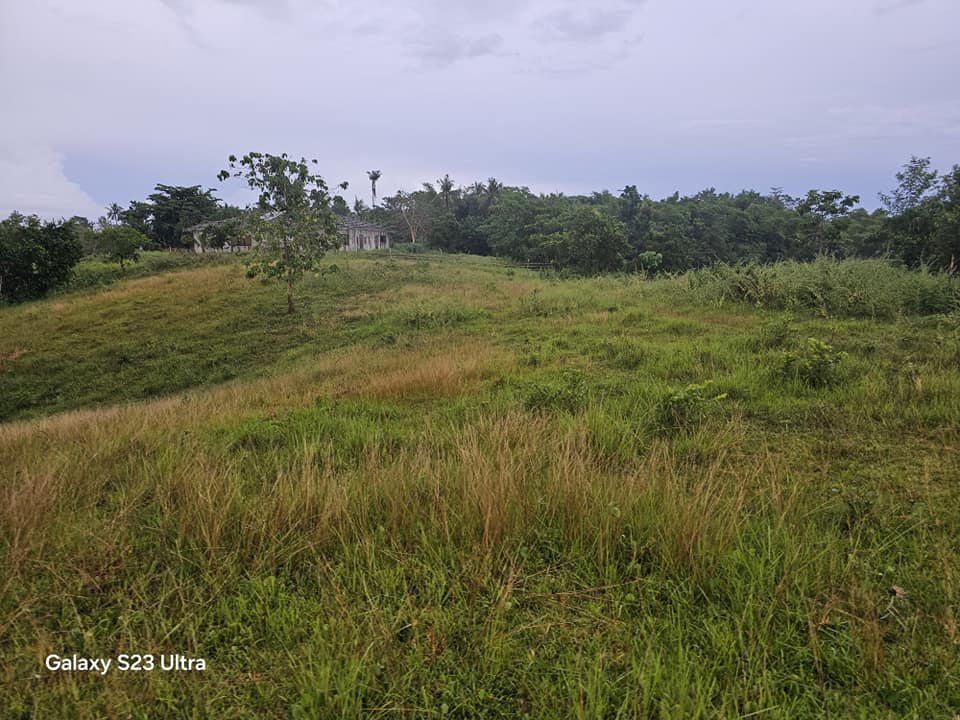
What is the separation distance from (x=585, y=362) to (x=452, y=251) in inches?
2098

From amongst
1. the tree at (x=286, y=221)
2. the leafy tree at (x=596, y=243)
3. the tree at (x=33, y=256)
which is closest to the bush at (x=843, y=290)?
the tree at (x=286, y=221)

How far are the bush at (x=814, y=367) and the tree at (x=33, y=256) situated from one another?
35.4 m

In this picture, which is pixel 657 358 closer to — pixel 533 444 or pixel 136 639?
pixel 533 444

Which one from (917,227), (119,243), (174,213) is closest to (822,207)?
(917,227)

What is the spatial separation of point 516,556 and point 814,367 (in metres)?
4.59

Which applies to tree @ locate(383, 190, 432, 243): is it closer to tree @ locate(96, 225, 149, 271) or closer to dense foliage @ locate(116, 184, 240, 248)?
dense foliage @ locate(116, 184, 240, 248)

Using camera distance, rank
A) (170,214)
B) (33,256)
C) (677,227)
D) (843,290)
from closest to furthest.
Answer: (843,290) < (33,256) < (677,227) < (170,214)

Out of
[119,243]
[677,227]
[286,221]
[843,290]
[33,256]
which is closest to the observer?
[843,290]

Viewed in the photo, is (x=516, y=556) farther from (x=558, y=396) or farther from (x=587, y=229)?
(x=587, y=229)

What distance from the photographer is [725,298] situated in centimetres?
1219

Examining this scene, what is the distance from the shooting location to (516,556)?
240 cm

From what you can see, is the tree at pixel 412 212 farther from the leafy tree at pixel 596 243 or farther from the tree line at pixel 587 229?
the leafy tree at pixel 596 243

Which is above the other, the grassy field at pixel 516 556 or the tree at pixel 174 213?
the tree at pixel 174 213

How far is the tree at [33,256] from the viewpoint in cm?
2550
